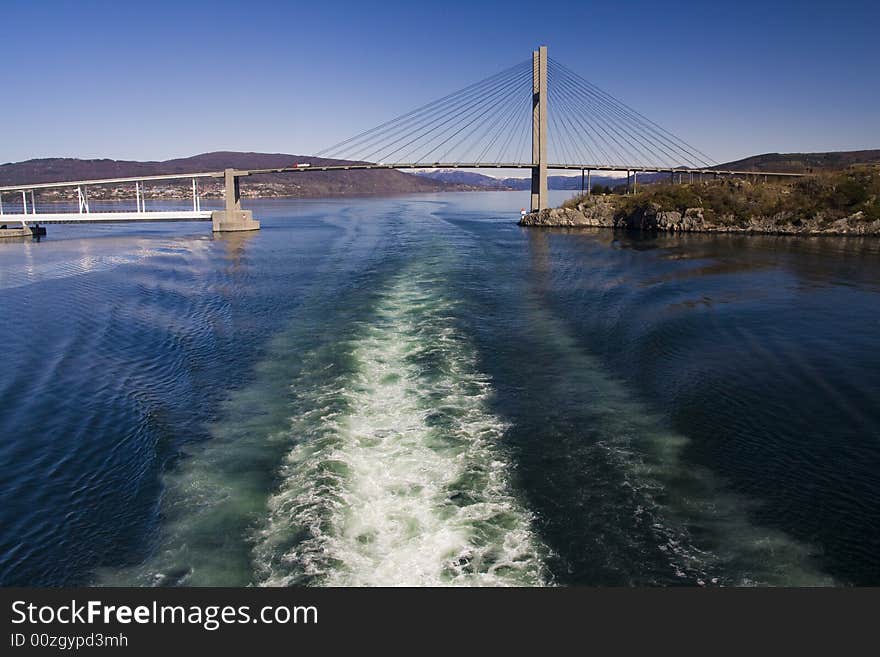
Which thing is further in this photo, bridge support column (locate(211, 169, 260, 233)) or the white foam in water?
bridge support column (locate(211, 169, 260, 233))

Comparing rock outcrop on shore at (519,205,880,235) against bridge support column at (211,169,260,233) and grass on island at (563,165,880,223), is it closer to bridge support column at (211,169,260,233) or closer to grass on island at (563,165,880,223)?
grass on island at (563,165,880,223)

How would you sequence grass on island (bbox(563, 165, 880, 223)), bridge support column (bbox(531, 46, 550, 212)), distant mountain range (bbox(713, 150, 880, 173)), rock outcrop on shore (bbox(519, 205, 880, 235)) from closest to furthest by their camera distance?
rock outcrop on shore (bbox(519, 205, 880, 235)) < grass on island (bbox(563, 165, 880, 223)) < bridge support column (bbox(531, 46, 550, 212)) < distant mountain range (bbox(713, 150, 880, 173))

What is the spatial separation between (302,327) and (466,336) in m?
5.20

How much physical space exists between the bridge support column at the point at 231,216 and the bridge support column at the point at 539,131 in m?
31.3

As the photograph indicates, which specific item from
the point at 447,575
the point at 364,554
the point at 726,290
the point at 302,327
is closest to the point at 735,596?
the point at 447,575

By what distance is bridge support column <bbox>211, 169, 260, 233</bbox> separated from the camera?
55.3 metres

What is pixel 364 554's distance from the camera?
6.52m

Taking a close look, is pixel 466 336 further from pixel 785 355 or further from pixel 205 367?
pixel 785 355

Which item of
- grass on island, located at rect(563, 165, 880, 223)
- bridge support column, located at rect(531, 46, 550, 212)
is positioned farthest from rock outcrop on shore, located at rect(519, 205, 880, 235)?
bridge support column, located at rect(531, 46, 550, 212)

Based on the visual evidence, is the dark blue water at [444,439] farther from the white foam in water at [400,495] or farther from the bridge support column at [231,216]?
the bridge support column at [231,216]

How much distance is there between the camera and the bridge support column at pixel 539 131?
6397 cm

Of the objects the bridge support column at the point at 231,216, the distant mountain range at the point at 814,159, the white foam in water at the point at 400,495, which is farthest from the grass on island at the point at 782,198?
the distant mountain range at the point at 814,159

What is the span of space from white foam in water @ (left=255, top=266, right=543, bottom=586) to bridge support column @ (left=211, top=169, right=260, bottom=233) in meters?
48.2

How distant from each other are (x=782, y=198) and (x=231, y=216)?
51072mm
